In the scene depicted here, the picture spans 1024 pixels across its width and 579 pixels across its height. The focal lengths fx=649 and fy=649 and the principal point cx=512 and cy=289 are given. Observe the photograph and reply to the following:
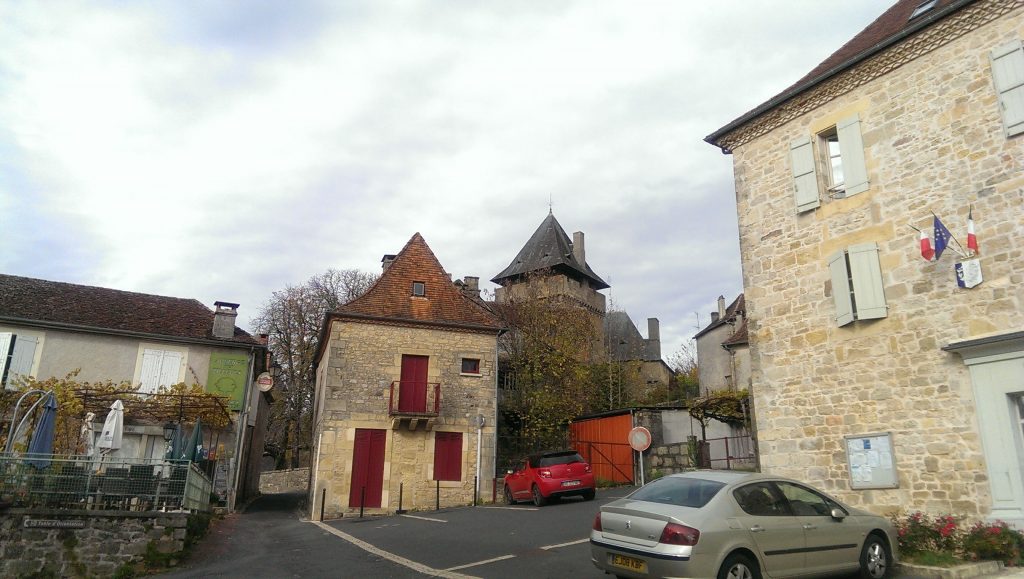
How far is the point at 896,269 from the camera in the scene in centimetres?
1045

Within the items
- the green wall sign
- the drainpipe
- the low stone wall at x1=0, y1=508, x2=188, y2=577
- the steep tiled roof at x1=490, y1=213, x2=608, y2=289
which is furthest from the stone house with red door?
the steep tiled roof at x1=490, y1=213, x2=608, y2=289

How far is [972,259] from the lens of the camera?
9.57m

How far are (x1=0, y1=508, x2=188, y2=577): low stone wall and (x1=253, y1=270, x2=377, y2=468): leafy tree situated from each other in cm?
2295

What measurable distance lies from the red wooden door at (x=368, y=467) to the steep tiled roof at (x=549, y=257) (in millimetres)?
28530

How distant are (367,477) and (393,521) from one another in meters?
3.45

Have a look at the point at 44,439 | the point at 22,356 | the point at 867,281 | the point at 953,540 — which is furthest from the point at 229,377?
the point at 953,540

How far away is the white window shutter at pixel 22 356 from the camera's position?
1917 cm

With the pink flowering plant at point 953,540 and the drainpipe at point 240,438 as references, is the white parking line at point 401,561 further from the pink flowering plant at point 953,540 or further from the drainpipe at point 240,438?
the drainpipe at point 240,438

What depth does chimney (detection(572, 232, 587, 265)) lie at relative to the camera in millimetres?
51550

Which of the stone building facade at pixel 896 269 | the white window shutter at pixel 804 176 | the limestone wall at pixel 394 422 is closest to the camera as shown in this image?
the stone building facade at pixel 896 269

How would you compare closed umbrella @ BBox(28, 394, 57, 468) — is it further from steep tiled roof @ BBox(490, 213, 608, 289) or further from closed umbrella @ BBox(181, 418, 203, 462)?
steep tiled roof @ BBox(490, 213, 608, 289)

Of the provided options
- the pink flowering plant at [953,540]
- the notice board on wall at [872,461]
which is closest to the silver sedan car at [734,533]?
the pink flowering plant at [953,540]

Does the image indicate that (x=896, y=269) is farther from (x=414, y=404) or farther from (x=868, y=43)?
(x=414, y=404)

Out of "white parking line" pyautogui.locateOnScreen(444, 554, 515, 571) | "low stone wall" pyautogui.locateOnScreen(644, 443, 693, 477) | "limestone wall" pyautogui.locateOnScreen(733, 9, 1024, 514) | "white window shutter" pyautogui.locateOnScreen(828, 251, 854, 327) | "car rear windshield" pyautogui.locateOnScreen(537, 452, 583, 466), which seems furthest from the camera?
"low stone wall" pyautogui.locateOnScreen(644, 443, 693, 477)
